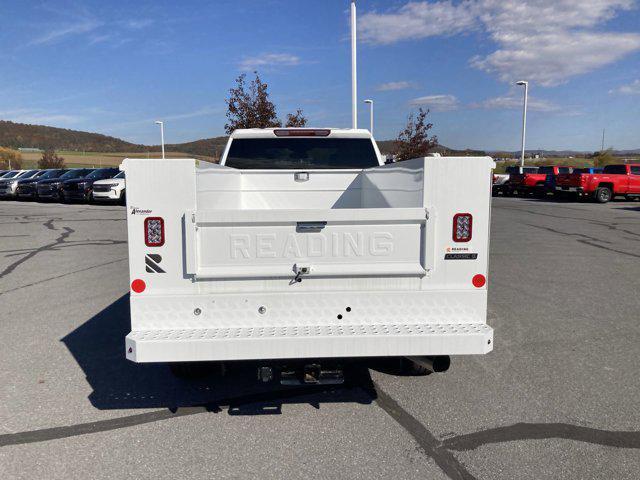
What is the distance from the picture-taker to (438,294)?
3604mm

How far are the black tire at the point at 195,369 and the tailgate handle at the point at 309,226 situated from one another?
47.9 inches

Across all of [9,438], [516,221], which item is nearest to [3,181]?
[516,221]

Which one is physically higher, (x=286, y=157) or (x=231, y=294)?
(x=286, y=157)

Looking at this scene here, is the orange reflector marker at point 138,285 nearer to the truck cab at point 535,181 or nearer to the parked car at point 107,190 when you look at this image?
the parked car at point 107,190

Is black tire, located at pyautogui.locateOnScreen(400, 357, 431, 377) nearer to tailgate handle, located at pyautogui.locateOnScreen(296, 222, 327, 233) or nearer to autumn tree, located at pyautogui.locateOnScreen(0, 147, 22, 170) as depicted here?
tailgate handle, located at pyautogui.locateOnScreen(296, 222, 327, 233)

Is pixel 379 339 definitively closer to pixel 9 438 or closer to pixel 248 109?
pixel 9 438

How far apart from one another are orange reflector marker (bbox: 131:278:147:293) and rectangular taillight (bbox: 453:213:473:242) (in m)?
2.15

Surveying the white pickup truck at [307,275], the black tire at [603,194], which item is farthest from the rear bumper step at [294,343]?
the black tire at [603,194]

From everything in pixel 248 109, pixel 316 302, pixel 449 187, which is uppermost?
pixel 248 109

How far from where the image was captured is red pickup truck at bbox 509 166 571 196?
1245 inches

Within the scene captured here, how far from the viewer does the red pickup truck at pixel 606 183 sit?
87.2 feet

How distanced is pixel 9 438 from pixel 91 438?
56 centimetres

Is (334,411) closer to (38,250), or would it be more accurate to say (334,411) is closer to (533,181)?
(38,250)

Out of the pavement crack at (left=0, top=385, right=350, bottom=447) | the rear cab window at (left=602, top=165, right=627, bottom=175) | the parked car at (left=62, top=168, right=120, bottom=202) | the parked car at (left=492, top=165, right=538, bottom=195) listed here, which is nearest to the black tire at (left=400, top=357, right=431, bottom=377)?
the pavement crack at (left=0, top=385, right=350, bottom=447)
